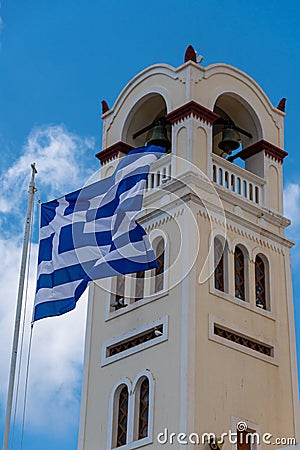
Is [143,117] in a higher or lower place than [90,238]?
higher

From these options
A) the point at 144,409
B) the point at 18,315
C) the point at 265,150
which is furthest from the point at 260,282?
the point at 18,315

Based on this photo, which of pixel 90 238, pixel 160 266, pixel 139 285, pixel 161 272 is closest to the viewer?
pixel 90 238

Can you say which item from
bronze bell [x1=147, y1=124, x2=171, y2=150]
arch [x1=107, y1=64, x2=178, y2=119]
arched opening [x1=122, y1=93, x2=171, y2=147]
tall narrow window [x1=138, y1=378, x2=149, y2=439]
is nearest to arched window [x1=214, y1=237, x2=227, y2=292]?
tall narrow window [x1=138, y1=378, x2=149, y2=439]

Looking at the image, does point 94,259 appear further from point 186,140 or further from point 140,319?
point 186,140

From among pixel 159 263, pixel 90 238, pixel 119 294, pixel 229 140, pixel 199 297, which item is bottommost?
pixel 199 297

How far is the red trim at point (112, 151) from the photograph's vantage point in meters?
28.6

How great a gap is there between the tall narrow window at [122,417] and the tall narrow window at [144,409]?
1.70ft

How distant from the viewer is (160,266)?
25.5m

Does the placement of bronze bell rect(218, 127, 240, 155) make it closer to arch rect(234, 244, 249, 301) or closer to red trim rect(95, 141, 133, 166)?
red trim rect(95, 141, 133, 166)

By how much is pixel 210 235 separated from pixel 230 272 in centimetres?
110

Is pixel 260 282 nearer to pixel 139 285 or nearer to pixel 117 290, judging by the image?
pixel 139 285

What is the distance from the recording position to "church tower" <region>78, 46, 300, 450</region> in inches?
919

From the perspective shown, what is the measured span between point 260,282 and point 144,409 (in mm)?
4808

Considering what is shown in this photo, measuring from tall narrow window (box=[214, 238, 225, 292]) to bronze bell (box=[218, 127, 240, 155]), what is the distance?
362 centimetres
